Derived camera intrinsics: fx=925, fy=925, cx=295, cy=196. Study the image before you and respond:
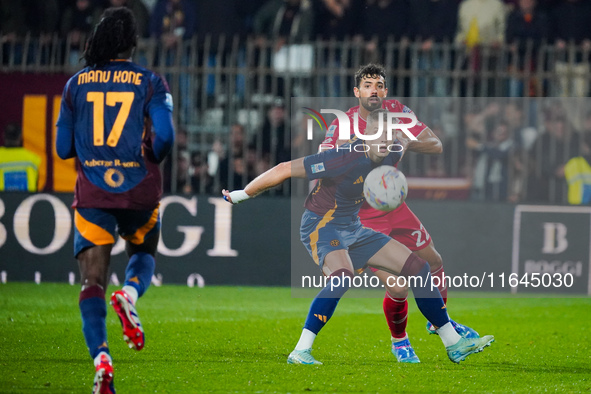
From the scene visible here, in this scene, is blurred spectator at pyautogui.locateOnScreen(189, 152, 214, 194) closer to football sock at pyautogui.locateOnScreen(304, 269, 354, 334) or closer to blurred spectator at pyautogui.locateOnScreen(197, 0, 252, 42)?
blurred spectator at pyautogui.locateOnScreen(197, 0, 252, 42)

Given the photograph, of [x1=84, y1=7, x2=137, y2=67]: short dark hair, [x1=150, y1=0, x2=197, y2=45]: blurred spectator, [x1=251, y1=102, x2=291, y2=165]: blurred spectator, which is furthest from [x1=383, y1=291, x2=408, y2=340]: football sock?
[x1=150, y1=0, x2=197, y2=45]: blurred spectator

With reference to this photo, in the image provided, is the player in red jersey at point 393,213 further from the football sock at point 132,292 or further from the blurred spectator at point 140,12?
the blurred spectator at point 140,12

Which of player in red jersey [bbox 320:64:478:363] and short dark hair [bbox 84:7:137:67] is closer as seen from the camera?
short dark hair [bbox 84:7:137:67]

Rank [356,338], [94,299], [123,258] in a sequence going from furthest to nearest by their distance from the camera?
[123,258], [356,338], [94,299]

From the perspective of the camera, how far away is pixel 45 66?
38.3 ft

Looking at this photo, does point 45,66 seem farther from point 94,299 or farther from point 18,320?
point 94,299

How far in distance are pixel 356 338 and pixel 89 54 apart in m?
3.70

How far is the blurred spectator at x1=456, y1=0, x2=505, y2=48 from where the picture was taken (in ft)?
40.8

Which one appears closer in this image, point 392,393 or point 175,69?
point 392,393

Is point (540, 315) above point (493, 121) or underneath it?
underneath

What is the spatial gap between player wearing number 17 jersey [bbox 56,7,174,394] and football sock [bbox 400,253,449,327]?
1947 mm

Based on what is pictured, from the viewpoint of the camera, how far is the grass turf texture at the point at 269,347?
18.8 ft

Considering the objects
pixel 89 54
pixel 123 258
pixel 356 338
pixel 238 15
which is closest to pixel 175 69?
pixel 238 15

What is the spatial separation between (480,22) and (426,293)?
276 inches
